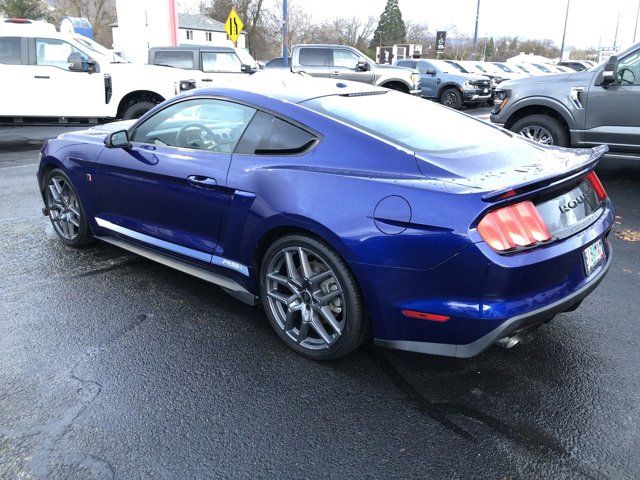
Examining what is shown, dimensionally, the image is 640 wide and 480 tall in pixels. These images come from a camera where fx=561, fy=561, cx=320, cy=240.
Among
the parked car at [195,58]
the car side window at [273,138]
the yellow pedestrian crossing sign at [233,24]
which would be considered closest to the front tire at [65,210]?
the car side window at [273,138]

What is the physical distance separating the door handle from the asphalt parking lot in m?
0.89

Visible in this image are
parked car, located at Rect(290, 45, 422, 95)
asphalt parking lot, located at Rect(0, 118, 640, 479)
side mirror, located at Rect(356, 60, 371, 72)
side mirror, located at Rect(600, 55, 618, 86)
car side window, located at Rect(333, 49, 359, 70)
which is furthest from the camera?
car side window, located at Rect(333, 49, 359, 70)

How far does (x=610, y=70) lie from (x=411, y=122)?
5.02m

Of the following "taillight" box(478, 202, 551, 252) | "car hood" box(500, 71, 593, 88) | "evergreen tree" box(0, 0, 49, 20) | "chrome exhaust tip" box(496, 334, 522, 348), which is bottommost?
"chrome exhaust tip" box(496, 334, 522, 348)

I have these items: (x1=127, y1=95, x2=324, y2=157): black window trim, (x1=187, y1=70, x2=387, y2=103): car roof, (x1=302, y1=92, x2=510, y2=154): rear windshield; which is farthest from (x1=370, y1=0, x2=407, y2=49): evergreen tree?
(x1=302, y1=92, x2=510, y2=154): rear windshield

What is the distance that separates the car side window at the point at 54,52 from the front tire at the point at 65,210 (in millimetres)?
6808

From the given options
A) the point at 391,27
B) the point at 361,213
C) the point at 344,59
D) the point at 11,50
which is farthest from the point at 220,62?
the point at 391,27

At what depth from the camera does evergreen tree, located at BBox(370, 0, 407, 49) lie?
8006 centimetres

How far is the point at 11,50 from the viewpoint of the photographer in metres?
10.7

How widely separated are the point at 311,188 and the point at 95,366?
157cm

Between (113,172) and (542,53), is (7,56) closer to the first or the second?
(113,172)

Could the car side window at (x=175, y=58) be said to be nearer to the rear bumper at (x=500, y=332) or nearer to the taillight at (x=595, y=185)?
the taillight at (x=595, y=185)

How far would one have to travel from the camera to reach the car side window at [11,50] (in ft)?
35.0

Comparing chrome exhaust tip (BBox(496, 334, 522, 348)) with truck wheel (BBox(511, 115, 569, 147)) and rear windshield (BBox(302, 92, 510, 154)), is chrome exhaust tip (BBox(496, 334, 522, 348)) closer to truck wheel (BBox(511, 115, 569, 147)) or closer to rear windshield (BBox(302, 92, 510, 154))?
rear windshield (BBox(302, 92, 510, 154))
